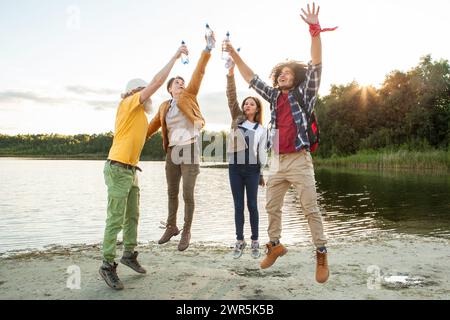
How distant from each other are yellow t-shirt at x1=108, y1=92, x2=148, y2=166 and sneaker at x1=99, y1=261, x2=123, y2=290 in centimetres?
130

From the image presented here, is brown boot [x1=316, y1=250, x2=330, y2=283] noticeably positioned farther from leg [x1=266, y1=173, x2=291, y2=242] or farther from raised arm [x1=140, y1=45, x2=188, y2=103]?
raised arm [x1=140, y1=45, x2=188, y2=103]

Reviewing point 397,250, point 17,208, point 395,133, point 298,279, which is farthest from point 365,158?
point 298,279

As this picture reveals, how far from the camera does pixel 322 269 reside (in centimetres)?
497

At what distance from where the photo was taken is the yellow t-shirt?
544cm

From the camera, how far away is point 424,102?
187ft

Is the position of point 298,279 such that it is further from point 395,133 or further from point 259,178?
point 395,133

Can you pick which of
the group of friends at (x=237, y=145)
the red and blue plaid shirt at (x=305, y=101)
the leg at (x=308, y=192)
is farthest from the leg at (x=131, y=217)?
the red and blue plaid shirt at (x=305, y=101)

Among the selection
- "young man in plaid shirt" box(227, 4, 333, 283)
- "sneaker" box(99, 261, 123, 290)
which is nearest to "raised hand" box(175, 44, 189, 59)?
"young man in plaid shirt" box(227, 4, 333, 283)

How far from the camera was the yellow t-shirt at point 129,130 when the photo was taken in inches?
214

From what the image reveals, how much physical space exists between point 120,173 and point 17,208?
19.5m

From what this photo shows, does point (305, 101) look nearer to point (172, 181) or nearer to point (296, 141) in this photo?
point (296, 141)

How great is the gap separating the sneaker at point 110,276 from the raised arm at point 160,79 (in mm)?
2090

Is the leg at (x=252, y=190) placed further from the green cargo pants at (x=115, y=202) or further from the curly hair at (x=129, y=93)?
the curly hair at (x=129, y=93)

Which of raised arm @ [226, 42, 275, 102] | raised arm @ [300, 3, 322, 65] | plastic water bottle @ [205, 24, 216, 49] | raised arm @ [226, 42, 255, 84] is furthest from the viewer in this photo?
plastic water bottle @ [205, 24, 216, 49]
